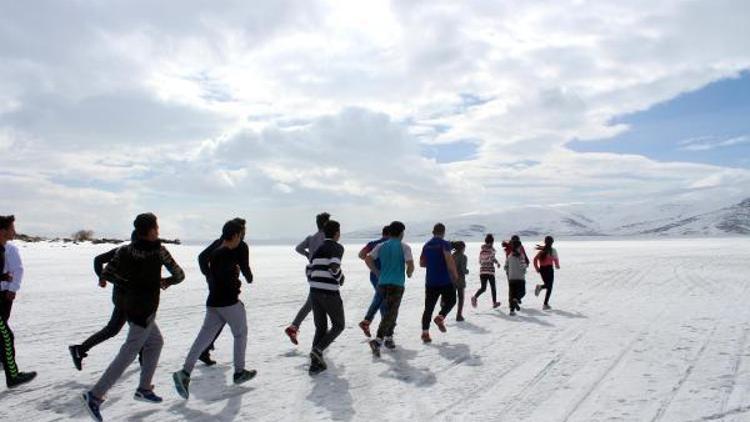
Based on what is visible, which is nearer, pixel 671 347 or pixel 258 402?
pixel 258 402

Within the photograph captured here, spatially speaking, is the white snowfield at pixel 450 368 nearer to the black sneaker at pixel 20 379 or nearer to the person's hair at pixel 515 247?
the black sneaker at pixel 20 379

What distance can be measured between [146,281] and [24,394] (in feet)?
6.88

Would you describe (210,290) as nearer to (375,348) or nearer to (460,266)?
(375,348)

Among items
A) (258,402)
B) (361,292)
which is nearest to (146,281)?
(258,402)

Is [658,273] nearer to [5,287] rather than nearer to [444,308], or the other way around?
[444,308]

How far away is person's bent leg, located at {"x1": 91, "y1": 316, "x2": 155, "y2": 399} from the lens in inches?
214

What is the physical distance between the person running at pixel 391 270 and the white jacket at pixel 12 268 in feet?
14.7

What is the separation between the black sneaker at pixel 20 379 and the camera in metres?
6.52

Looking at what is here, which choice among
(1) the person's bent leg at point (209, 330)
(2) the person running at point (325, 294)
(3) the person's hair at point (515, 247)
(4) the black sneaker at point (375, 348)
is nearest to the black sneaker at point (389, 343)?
(4) the black sneaker at point (375, 348)

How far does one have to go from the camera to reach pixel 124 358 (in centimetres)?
555

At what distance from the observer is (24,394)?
20.7 ft

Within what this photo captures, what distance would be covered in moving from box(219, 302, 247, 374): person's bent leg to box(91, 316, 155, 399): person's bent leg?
0.83 m

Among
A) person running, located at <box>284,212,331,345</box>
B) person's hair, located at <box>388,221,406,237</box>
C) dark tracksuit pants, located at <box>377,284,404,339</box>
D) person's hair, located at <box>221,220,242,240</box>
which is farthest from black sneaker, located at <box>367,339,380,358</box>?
person's hair, located at <box>221,220,242,240</box>

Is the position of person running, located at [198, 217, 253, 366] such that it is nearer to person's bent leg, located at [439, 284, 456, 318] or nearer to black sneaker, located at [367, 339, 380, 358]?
black sneaker, located at [367, 339, 380, 358]
